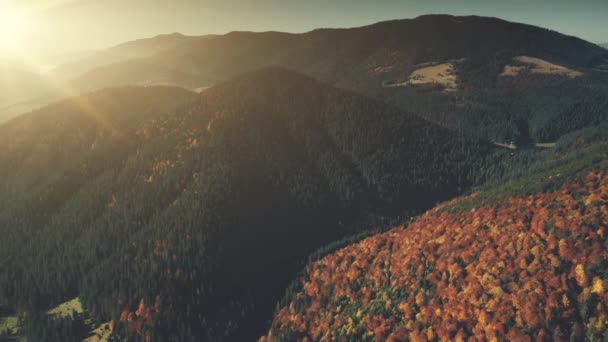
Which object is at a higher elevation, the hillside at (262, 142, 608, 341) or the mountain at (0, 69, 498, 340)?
the hillside at (262, 142, 608, 341)

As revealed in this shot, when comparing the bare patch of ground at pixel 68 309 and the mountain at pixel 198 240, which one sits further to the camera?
the bare patch of ground at pixel 68 309

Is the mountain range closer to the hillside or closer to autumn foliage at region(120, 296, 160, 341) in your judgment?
the hillside

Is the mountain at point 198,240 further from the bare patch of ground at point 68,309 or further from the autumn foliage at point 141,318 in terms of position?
the bare patch of ground at point 68,309

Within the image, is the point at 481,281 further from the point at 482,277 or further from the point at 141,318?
the point at 141,318

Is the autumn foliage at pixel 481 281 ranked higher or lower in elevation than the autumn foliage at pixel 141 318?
higher

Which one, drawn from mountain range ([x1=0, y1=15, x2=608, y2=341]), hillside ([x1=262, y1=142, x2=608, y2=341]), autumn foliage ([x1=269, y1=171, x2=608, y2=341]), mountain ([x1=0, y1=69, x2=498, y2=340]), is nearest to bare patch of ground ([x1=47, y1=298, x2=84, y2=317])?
mountain range ([x1=0, y1=15, x2=608, y2=341])

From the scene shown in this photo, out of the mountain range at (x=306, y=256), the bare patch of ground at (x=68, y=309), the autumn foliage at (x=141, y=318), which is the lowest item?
the bare patch of ground at (x=68, y=309)

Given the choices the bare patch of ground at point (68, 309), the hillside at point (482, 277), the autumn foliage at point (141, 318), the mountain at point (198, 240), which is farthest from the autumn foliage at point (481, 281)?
the bare patch of ground at point (68, 309)
